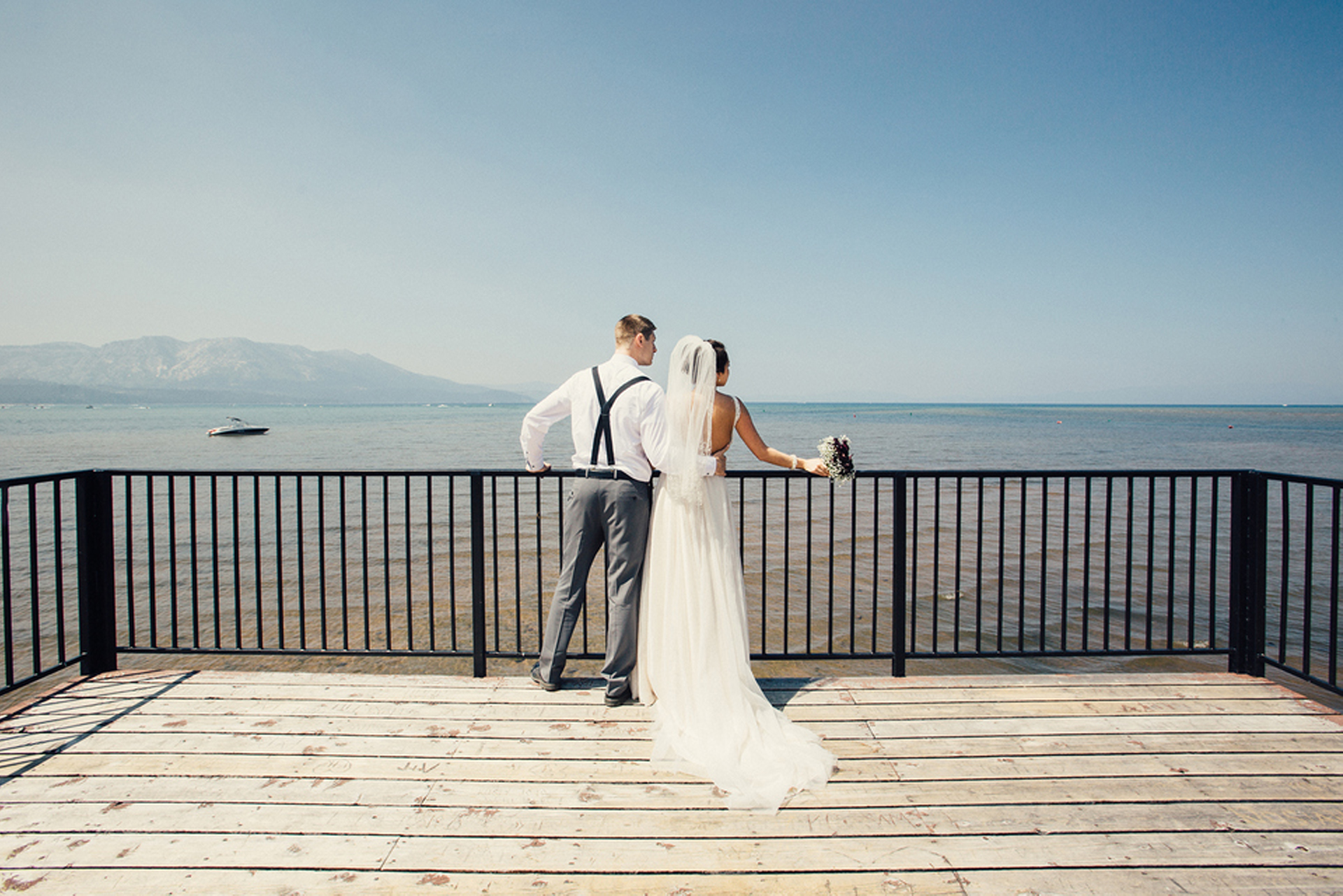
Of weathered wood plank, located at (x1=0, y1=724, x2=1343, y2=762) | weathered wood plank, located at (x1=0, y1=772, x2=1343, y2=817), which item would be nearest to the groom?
weathered wood plank, located at (x1=0, y1=724, x2=1343, y2=762)

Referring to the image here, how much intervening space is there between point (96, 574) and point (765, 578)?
455 centimetres

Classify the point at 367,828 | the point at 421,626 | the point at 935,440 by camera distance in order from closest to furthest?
the point at 367,828
the point at 421,626
the point at 935,440

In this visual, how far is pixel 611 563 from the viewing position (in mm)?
3369

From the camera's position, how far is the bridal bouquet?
10.7ft

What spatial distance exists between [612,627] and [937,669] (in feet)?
10.8

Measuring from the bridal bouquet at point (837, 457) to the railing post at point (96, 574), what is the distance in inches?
154

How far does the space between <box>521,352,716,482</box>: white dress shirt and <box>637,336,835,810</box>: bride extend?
73 mm

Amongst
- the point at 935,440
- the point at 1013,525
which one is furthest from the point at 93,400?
the point at 1013,525

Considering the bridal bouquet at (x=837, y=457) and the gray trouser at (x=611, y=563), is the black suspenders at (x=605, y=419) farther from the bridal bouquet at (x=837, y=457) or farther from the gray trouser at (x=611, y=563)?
the bridal bouquet at (x=837, y=457)

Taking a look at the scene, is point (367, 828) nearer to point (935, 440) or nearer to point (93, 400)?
point (935, 440)

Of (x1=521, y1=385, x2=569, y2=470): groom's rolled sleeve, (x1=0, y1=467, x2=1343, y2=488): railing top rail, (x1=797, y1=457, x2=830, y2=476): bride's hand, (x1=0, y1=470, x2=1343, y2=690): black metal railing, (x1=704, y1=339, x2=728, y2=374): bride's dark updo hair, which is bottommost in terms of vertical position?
(x1=0, y1=470, x2=1343, y2=690): black metal railing

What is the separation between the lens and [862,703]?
3.32 metres

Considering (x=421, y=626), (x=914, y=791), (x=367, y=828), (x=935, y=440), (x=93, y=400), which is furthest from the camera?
(x=93, y=400)

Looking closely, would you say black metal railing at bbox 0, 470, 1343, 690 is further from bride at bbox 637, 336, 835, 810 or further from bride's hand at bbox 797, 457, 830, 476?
bride at bbox 637, 336, 835, 810
